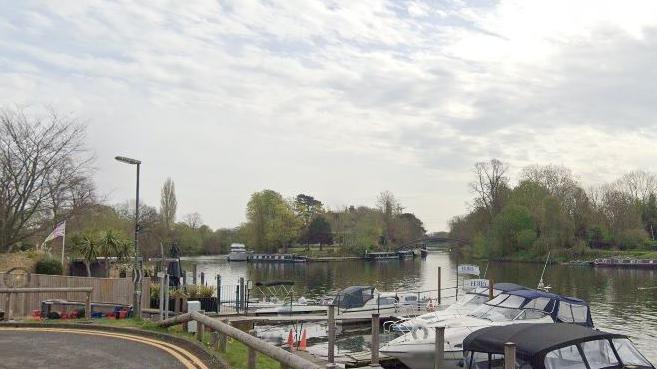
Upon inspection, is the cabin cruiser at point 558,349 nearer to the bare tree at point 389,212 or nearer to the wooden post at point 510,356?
the wooden post at point 510,356

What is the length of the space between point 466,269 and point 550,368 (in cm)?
2523

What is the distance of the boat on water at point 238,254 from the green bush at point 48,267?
102 meters

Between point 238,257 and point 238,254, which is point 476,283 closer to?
point 238,257

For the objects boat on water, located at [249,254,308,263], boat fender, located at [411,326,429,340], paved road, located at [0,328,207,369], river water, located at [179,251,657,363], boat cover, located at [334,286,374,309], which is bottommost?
boat on water, located at [249,254,308,263]

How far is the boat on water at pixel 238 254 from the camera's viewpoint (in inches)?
5285

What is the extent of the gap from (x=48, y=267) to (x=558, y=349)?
27.2 m

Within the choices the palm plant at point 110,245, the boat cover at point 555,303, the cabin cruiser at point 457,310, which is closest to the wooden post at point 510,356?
the cabin cruiser at point 457,310

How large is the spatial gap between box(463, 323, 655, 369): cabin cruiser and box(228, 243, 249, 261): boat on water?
122 meters

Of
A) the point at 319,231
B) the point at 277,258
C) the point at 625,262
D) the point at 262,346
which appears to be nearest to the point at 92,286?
the point at 262,346

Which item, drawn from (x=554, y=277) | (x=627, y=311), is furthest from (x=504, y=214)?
(x=627, y=311)

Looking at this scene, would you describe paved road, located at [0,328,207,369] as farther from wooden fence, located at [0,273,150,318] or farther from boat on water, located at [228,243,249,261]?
boat on water, located at [228,243,249,261]

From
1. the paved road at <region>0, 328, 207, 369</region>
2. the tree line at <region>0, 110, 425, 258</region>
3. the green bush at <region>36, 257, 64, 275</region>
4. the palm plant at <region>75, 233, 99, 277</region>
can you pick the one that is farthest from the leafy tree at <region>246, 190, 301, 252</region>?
the paved road at <region>0, 328, 207, 369</region>

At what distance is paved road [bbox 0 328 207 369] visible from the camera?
38.8 ft

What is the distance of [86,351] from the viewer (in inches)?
521
